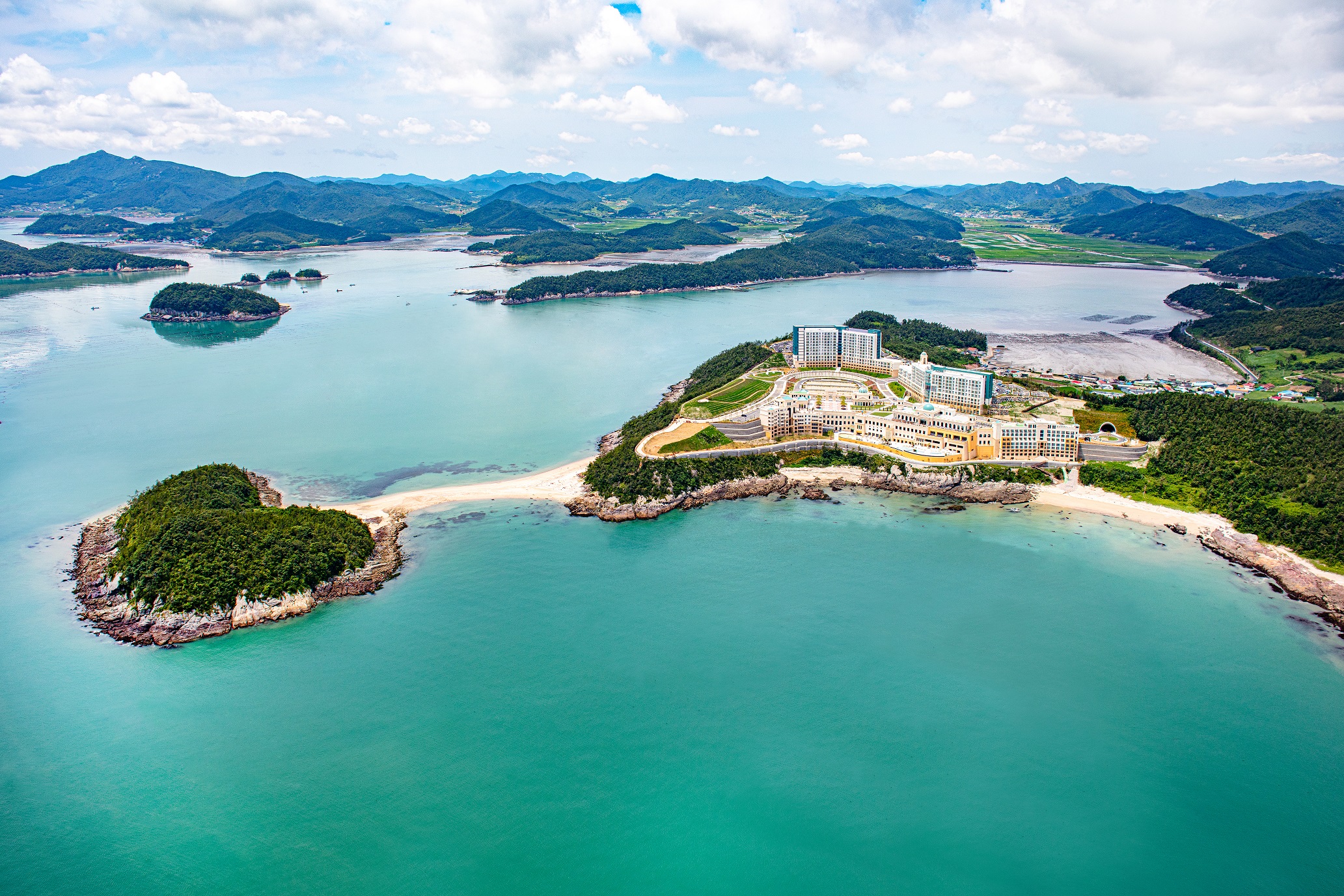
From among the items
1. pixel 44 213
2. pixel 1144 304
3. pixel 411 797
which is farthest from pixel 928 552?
pixel 44 213

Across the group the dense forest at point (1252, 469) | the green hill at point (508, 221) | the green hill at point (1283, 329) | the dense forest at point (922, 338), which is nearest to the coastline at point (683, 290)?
the dense forest at point (922, 338)

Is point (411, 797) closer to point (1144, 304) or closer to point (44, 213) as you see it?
point (1144, 304)

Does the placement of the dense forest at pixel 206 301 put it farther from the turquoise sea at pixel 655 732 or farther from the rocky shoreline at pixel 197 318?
the turquoise sea at pixel 655 732

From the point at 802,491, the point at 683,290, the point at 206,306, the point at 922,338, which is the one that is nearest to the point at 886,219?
the point at 683,290

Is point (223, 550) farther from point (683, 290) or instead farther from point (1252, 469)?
point (683, 290)

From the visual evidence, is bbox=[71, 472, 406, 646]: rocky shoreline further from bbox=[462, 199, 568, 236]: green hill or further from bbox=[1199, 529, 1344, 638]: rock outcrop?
bbox=[462, 199, 568, 236]: green hill
